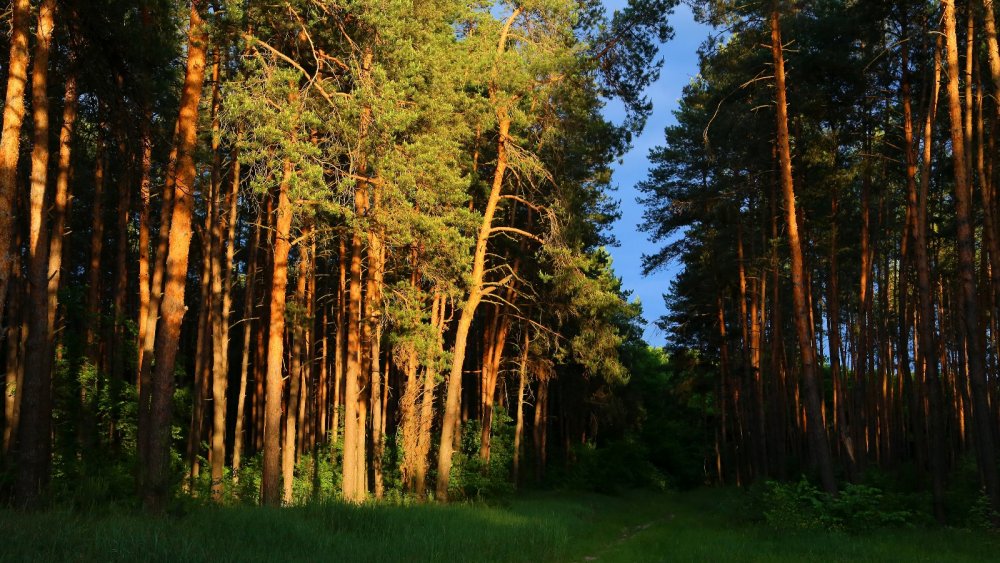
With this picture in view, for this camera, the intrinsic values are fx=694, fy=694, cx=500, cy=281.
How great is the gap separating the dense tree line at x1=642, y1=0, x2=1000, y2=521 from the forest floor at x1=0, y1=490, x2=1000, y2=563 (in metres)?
3.93

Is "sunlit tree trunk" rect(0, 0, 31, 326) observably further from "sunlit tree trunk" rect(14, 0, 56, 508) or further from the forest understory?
"sunlit tree trunk" rect(14, 0, 56, 508)

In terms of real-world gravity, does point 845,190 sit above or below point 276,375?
above

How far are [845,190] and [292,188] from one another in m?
20.3

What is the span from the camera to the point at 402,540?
9.87 meters

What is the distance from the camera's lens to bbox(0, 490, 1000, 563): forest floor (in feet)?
22.8

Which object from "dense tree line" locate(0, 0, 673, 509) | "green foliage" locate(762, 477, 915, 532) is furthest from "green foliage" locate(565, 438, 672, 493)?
"green foliage" locate(762, 477, 915, 532)

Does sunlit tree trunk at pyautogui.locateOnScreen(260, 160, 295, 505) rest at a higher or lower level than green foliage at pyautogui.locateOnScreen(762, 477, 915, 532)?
higher

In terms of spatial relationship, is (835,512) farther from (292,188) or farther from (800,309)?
(292,188)

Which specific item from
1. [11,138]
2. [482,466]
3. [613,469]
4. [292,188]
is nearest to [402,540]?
[292,188]

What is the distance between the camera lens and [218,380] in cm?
1964

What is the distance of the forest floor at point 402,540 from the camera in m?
6.96

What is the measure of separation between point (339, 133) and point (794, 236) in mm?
11139

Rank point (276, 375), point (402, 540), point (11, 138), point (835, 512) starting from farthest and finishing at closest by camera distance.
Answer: point (276, 375) → point (835, 512) → point (402, 540) → point (11, 138)

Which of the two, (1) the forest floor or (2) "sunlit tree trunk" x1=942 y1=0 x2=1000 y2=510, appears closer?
(1) the forest floor
